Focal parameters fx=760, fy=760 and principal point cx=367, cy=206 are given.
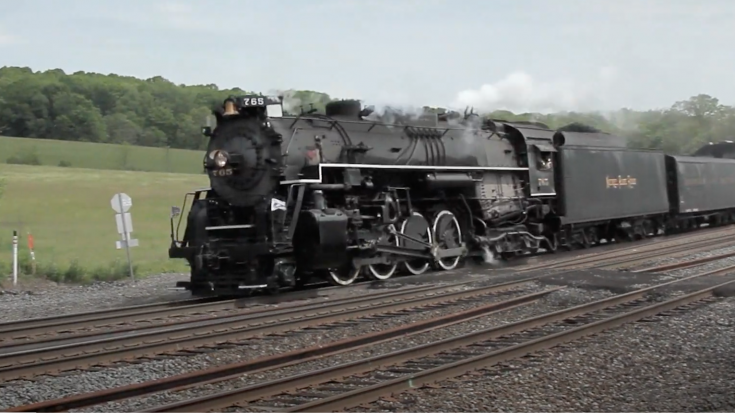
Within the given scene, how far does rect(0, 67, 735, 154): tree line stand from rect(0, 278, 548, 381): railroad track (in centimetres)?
1913

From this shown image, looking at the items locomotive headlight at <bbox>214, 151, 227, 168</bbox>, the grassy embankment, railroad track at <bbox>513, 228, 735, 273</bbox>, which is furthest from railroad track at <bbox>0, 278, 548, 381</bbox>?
the grassy embankment

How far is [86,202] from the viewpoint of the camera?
3294 cm

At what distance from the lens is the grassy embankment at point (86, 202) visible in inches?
778

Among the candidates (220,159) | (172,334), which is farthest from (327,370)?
(220,159)

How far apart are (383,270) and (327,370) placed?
26.6 feet

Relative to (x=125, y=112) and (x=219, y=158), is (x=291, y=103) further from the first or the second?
(x=125, y=112)

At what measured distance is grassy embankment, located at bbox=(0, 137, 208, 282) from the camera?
64.8 ft

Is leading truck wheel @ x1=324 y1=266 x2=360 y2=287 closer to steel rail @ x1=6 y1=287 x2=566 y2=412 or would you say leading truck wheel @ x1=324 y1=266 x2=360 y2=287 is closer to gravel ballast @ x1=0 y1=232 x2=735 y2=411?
gravel ballast @ x1=0 y1=232 x2=735 y2=411

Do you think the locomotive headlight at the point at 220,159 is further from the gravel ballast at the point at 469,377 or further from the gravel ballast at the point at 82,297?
the gravel ballast at the point at 469,377

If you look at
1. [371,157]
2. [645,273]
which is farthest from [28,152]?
[645,273]

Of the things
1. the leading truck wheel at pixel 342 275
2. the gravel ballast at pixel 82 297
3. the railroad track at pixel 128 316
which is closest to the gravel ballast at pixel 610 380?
the railroad track at pixel 128 316

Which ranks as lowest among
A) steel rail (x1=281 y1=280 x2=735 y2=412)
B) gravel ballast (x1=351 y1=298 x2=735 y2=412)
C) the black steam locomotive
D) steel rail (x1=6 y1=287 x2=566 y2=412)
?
gravel ballast (x1=351 y1=298 x2=735 y2=412)

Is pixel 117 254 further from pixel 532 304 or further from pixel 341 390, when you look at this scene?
pixel 341 390

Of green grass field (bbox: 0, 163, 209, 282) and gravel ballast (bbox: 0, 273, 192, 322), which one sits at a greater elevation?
green grass field (bbox: 0, 163, 209, 282)
